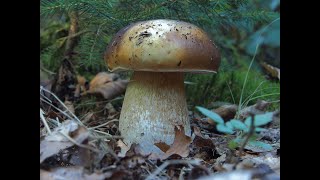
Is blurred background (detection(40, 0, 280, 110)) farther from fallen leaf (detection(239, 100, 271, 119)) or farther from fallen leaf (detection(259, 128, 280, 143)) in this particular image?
fallen leaf (detection(259, 128, 280, 143))

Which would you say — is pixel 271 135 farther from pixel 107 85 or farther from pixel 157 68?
pixel 107 85

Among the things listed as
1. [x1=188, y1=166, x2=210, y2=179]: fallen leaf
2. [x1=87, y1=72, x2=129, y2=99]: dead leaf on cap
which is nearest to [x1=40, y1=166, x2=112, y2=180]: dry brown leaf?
[x1=188, y1=166, x2=210, y2=179]: fallen leaf

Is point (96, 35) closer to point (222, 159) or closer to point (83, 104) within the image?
point (83, 104)

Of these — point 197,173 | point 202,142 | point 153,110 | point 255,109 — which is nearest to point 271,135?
point 255,109

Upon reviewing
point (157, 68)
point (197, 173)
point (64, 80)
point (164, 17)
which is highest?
point (164, 17)

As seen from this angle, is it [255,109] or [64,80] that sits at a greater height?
[64,80]

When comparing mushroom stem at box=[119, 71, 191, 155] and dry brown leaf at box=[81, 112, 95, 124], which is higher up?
mushroom stem at box=[119, 71, 191, 155]

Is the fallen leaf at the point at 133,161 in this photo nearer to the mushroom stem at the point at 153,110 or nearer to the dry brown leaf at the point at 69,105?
the mushroom stem at the point at 153,110

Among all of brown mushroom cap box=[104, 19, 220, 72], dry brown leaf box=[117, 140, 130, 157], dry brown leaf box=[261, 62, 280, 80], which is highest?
brown mushroom cap box=[104, 19, 220, 72]
